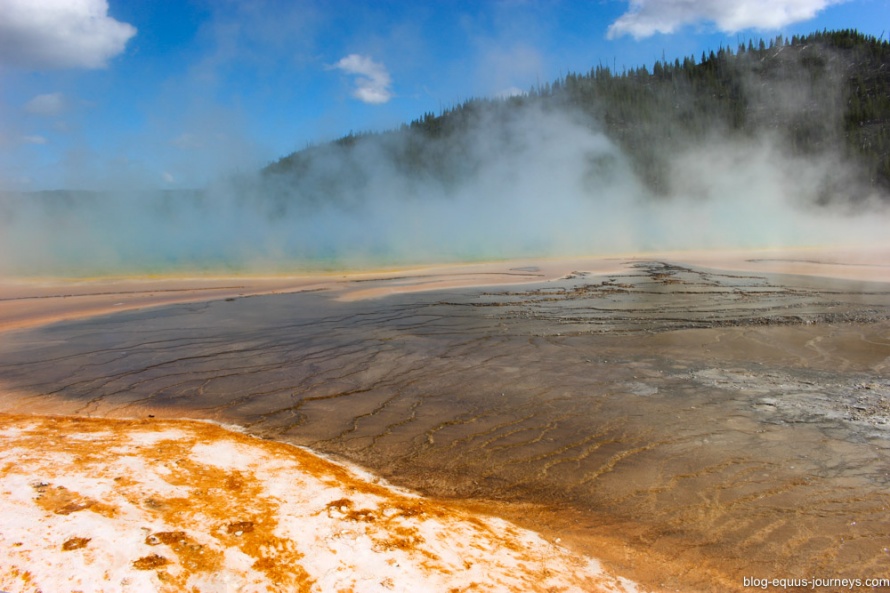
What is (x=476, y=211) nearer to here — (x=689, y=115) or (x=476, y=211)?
(x=476, y=211)

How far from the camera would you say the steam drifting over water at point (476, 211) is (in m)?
28.9

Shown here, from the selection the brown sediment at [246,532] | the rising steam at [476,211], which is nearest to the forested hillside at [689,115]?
the rising steam at [476,211]

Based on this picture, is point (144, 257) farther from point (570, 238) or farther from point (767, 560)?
point (767, 560)

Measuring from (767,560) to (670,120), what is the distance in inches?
2874

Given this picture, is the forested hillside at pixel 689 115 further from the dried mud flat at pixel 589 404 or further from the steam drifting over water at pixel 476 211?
the dried mud flat at pixel 589 404

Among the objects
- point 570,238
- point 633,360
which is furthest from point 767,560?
point 570,238

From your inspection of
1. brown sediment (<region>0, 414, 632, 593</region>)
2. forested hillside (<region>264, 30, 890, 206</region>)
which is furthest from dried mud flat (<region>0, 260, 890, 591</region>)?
forested hillside (<region>264, 30, 890, 206</region>)

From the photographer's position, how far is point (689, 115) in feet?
220

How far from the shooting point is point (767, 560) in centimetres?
285

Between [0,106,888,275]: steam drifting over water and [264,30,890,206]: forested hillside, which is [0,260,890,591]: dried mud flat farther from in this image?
[264,30,890,206]: forested hillside

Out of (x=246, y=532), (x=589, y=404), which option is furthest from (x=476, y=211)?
(x=246, y=532)

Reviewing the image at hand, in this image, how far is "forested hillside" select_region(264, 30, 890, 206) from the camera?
55.6m

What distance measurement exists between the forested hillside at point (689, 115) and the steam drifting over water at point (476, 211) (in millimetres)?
935

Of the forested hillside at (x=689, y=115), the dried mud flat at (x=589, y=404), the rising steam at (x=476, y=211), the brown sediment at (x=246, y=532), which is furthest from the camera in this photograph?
the forested hillside at (x=689, y=115)
